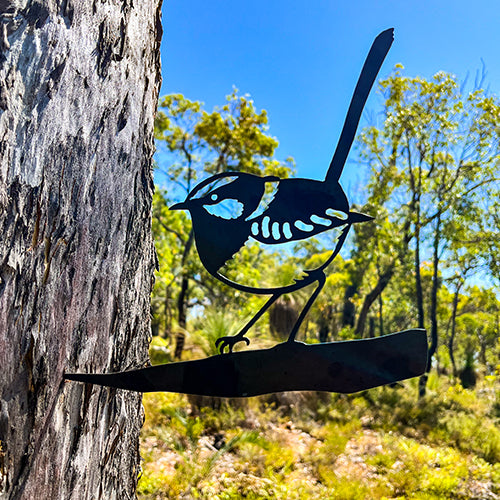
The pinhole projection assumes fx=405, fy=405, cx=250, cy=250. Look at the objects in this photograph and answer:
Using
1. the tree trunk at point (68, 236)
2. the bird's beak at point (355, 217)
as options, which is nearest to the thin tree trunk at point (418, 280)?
the bird's beak at point (355, 217)

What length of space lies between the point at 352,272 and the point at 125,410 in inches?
365

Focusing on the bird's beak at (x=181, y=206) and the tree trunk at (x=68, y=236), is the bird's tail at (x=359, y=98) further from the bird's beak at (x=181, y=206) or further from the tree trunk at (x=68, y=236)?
the tree trunk at (x=68, y=236)

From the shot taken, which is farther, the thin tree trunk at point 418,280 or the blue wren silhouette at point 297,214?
the thin tree trunk at point 418,280

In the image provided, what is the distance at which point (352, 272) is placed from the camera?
1027 centimetres

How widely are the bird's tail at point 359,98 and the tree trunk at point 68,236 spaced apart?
71 cm

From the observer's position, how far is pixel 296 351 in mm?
1208

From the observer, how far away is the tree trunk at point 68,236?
1.09 m

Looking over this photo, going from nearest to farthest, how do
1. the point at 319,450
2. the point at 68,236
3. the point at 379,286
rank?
the point at 68,236 → the point at 319,450 → the point at 379,286

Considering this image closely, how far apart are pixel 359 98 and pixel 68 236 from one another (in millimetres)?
1000

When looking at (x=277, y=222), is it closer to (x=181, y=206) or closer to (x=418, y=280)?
(x=181, y=206)

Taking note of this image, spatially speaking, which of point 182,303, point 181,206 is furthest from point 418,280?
point 181,206

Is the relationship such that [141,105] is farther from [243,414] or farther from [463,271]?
[463,271]

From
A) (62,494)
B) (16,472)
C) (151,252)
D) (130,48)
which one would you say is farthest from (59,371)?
(130,48)

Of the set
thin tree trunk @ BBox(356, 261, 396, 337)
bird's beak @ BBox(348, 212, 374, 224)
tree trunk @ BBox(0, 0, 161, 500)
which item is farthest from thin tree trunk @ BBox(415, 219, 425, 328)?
tree trunk @ BBox(0, 0, 161, 500)
